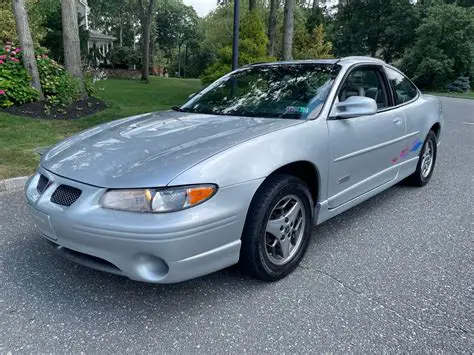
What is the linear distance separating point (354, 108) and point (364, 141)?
1.31 feet

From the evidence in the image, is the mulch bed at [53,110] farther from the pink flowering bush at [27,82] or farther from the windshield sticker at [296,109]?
the windshield sticker at [296,109]

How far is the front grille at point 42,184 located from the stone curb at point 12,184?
86.1 inches

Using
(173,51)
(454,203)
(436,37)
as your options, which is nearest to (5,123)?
(454,203)

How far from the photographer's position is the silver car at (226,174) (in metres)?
2.14

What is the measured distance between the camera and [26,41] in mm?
8227

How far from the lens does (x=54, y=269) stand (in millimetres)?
2854

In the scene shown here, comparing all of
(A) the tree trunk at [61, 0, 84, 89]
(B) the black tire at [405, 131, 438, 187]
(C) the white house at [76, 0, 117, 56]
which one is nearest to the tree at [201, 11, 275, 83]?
(A) the tree trunk at [61, 0, 84, 89]

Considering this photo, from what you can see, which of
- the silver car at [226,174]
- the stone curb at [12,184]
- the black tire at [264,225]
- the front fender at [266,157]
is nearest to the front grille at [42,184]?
the silver car at [226,174]

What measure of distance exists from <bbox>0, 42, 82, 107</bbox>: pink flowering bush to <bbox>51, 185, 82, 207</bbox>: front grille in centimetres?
687

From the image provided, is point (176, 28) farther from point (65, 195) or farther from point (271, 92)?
point (65, 195)

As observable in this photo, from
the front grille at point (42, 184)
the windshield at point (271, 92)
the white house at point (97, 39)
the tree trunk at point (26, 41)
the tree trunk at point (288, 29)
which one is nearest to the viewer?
the front grille at point (42, 184)

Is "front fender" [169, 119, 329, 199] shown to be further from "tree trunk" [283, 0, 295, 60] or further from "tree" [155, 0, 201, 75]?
"tree" [155, 0, 201, 75]

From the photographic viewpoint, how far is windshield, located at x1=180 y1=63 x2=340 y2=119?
3.12 metres

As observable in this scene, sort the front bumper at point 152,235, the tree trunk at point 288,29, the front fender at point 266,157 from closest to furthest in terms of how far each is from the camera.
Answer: the front bumper at point 152,235 < the front fender at point 266,157 < the tree trunk at point 288,29
